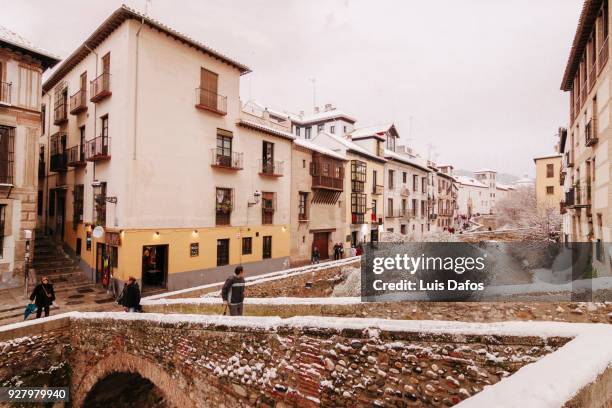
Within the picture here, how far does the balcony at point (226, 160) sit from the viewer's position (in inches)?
736

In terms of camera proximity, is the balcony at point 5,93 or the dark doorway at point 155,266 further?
the dark doorway at point 155,266

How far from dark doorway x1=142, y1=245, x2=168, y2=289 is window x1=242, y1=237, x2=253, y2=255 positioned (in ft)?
15.8

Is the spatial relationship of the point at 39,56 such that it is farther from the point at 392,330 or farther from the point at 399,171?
the point at 399,171

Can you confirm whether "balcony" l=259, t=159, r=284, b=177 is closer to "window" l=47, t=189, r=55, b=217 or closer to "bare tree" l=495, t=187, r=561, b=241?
"window" l=47, t=189, r=55, b=217

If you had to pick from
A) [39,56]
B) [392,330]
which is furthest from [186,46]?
[392,330]

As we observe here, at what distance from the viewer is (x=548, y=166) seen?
132 ft

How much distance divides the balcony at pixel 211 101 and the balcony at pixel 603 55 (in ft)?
57.4

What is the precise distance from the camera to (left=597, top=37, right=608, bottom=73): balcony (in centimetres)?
1266

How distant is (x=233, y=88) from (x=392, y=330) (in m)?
18.3

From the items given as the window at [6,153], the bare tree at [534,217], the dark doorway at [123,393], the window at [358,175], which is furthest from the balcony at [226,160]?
the bare tree at [534,217]

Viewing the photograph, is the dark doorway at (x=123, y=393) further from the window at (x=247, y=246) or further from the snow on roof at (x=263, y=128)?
the snow on roof at (x=263, y=128)

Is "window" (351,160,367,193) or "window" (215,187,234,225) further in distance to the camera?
"window" (351,160,367,193)

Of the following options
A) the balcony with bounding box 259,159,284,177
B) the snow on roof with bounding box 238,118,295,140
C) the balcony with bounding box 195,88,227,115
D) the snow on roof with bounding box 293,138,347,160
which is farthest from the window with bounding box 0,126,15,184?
the snow on roof with bounding box 293,138,347,160

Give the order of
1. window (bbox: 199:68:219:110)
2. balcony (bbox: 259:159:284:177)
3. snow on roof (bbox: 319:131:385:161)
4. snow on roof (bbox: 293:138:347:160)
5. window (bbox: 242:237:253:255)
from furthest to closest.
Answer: snow on roof (bbox: 319:131:385:161)
snow on roof (bbox: 293:138:347:160)
balcony (bbox: 259:159:284:177)
window (bbox: 242:237:253:255)
window (bbox: 199:68:219:110)
